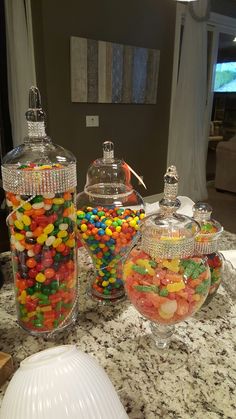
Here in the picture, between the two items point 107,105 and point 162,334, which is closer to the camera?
point 162,334

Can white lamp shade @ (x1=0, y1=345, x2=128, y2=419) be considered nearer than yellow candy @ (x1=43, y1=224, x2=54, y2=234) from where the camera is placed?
Yes

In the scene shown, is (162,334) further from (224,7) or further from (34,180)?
(224,7)

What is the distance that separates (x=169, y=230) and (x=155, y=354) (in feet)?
0.80

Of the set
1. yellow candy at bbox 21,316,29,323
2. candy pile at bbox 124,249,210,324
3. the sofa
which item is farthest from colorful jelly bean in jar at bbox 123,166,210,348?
the sofa

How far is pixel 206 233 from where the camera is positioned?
69cm

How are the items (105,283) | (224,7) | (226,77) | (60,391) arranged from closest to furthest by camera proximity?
(60,391)
(105,283)
(224,7)
(226,77)

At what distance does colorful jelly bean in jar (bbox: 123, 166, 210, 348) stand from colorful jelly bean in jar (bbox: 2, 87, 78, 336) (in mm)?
143


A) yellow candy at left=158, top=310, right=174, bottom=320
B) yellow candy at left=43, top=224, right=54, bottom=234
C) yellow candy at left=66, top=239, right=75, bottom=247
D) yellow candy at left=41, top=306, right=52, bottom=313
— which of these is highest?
yellow candy at left=43, top=224, right=54, bottom=234

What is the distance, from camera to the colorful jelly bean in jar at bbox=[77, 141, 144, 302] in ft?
2.44

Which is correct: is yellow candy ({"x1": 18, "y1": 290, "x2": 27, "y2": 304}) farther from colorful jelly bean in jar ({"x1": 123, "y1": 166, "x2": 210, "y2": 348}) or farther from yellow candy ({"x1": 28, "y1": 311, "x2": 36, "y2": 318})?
colorful jelly bean in jar ({"x1": 123, "y1": 166, "x2": 210, "y2": 348})

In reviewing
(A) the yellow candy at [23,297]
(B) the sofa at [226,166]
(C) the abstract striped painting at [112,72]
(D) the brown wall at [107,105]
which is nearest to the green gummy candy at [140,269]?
(A) the yellow candy at [23,297]

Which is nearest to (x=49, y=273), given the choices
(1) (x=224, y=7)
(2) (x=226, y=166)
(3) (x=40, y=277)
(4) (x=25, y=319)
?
(3) (x=40, y=277)

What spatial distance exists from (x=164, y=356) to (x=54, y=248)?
30 centimetres

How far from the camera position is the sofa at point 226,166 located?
14.8 ft
